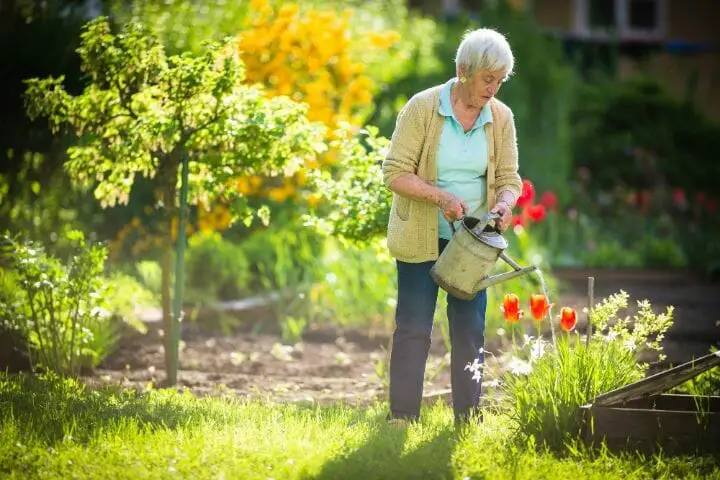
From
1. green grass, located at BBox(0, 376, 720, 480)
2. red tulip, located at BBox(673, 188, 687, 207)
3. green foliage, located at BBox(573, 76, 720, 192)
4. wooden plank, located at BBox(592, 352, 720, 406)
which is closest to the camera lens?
green grass, located at BBox(0, 376, 720, 480)

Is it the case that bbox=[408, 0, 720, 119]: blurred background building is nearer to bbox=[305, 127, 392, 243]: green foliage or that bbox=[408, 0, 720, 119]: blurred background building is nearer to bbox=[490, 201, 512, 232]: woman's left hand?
bbox=[305, 127, 392, 243]: green foliage

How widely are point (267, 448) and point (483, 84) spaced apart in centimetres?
171

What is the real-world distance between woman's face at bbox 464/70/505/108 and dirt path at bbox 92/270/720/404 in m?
1.35

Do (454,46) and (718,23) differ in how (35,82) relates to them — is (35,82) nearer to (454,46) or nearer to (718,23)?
(454,46)

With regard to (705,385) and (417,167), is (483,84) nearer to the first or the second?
(417,167)

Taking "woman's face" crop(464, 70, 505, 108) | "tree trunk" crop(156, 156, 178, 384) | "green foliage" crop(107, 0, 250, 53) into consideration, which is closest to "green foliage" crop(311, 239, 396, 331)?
"green foliage" crop(107, 0, 250, 53)

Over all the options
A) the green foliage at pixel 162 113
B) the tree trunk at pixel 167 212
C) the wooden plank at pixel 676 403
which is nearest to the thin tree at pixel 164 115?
the green foliage at pixel 162 113

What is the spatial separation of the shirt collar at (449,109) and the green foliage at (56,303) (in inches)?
81.9

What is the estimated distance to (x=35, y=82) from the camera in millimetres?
6328

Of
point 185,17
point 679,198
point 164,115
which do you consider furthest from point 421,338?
point 679,198

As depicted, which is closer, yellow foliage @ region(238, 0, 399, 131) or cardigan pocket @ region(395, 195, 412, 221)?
cardigan pocket @ region(395, 195, 412, 221)

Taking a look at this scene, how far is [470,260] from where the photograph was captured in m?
4.94

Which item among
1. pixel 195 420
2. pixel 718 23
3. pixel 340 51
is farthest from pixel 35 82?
pixel 718 23

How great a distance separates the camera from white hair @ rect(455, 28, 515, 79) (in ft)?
16.1
